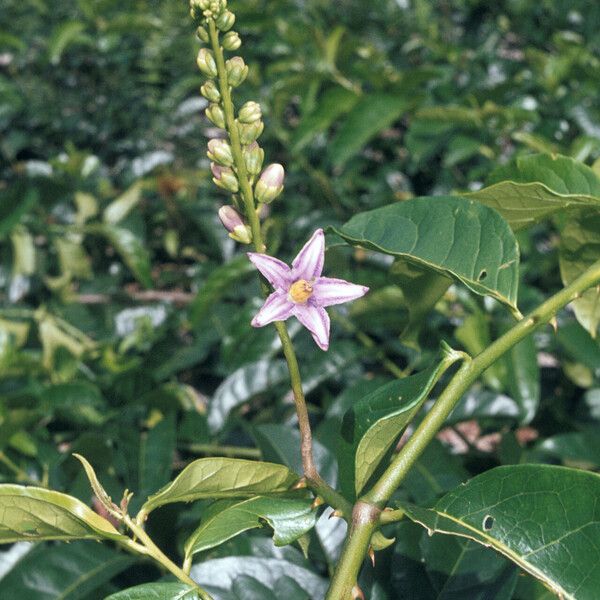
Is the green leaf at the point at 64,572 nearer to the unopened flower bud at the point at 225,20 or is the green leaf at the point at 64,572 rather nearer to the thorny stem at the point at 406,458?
the thorny stem at the point at 406,458

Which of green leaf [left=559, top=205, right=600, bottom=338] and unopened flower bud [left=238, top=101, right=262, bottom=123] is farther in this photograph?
green leaf [left=559, top=205, right=600, bottom=338]

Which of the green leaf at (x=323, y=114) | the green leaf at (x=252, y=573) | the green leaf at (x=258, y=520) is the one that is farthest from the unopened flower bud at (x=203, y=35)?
the green leaf at (x=323, y=114)

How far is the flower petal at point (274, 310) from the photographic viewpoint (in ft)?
3.10

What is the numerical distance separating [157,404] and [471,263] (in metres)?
1.32

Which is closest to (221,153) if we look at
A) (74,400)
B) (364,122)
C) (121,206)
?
(74,400)

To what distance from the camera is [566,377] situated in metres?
2.44

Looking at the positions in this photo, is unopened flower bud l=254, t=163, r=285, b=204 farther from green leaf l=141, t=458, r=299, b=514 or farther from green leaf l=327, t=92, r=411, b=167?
green leaf l=327, t=92, r=411, b=167

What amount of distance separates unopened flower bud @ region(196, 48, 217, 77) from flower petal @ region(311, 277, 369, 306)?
11.7 inches

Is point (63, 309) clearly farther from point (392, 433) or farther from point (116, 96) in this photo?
point (392, 433)

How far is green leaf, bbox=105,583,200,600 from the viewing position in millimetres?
891

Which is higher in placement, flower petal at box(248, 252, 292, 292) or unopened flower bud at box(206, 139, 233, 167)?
unopened flower bud at box(206, 139, 233, 167)

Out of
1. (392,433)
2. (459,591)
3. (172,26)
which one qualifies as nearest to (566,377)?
(459,591)

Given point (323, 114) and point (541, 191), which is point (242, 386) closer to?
point (323, 114)

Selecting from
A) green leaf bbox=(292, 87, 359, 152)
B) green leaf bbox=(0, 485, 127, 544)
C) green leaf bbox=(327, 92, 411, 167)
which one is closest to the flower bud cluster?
green leaf bbox=(0, 485, 127, 544)
